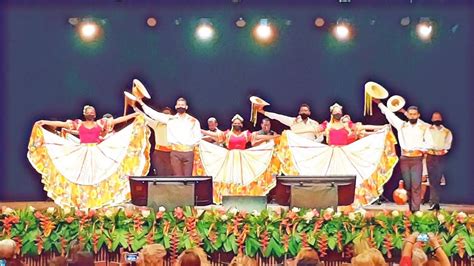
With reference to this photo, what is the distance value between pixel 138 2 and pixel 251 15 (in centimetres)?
179

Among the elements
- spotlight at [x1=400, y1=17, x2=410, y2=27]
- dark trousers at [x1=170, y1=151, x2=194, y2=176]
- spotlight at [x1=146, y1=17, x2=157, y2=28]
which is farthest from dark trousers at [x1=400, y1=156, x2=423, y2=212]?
spotlight at [x1=146, y1=17, x2=157, y2=28]

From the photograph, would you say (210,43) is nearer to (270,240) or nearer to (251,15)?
(251,15)

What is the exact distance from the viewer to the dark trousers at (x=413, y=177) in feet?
34.8

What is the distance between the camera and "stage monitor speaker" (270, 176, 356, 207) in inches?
352

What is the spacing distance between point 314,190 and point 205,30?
484 cm

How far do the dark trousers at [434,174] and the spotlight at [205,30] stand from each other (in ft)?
13.2

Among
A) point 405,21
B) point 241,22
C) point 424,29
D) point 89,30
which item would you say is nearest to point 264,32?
point 241,22

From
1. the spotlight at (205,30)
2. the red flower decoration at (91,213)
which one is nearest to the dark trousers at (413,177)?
the spotlight at (205,30)

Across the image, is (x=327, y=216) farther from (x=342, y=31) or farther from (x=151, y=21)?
(x=151, y=21)

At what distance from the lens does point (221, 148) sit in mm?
11344

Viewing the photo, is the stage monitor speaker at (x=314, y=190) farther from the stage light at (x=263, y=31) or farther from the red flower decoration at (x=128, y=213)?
the stage light at (x=263, y=31)

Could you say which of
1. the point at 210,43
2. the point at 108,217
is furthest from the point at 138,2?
the point at 108,217

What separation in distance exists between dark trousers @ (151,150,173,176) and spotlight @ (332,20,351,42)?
3.35 meters

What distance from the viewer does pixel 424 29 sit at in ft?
41.3
